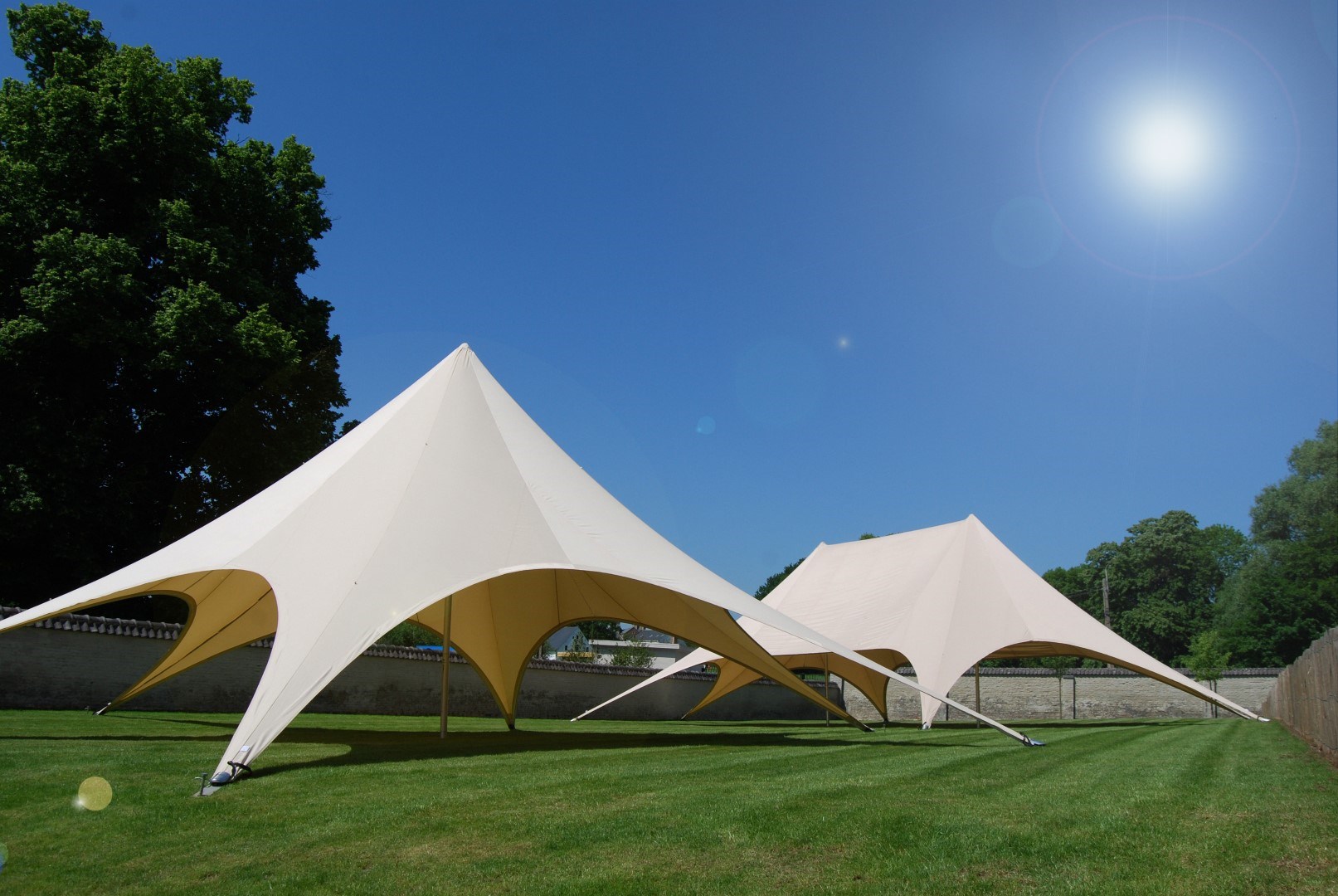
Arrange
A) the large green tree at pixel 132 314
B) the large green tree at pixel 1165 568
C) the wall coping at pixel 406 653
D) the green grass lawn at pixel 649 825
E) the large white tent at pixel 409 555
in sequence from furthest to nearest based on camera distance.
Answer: the large green tree at pixel 1165 568 < the large green tree at pixel 132 314 < the wall coping at pixel 406 653 < the large white tent at pixel 409 555 < the green grass lawn at pixel 649 825

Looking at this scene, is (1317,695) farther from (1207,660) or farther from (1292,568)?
(1292,568)

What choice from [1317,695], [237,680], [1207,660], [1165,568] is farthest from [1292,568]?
[237,680]

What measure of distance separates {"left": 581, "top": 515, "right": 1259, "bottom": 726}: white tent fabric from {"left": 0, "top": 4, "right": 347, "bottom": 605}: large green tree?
9.39 meters

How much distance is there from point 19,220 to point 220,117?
4.70 metres

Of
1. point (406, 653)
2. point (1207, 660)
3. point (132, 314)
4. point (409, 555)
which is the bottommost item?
point (406, 653)

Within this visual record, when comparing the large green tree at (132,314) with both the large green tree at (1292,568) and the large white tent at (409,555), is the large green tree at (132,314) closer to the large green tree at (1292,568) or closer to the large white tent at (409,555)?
the large white tent at (409,555)

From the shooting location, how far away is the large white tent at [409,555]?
604 centimetres

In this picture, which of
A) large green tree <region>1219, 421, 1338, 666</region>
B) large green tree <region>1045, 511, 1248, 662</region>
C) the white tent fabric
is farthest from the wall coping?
large green tree <region>1045, 511, 1248, 662</region>

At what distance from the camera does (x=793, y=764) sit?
605 cm

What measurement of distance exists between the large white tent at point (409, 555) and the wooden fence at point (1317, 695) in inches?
96.1

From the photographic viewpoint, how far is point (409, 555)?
6.74 m

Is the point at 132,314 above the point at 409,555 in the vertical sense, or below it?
above

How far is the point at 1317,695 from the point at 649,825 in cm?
811

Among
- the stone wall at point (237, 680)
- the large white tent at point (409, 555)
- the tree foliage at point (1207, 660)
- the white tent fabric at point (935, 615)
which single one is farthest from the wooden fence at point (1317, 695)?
the tree foliage at point (1207, 660)
